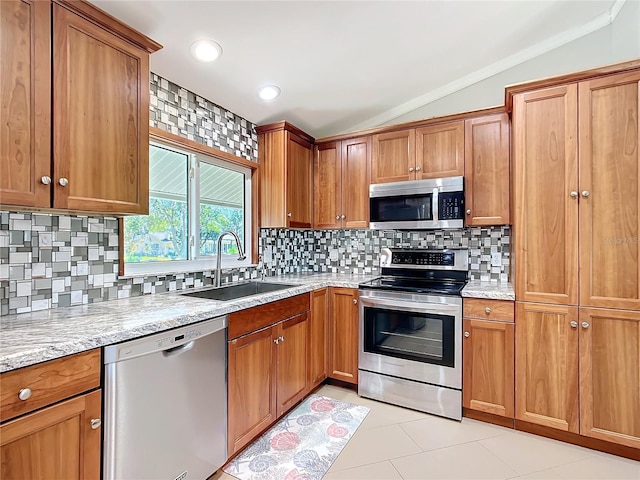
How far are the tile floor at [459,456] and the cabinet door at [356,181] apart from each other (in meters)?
1.65

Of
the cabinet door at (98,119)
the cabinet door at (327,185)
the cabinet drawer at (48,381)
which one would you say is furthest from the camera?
the cabinet door at (327,185)

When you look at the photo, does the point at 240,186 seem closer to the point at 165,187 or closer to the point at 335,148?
the point at 165,187

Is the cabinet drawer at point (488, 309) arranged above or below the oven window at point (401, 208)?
below

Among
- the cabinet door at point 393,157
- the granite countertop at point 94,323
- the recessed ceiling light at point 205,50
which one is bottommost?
the granite countertop at point 94,323

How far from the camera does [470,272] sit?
2.86 metres

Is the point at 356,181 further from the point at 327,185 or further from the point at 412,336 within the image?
the point at 412,336

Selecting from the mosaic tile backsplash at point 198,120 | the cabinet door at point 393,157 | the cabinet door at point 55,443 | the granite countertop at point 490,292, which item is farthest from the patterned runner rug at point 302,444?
the mosaic tile backsplash at point 198,120

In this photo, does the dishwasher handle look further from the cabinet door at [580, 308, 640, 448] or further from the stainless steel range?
the cabinet door at [580, 308, 640, 448]

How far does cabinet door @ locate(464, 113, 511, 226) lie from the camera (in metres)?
2.49

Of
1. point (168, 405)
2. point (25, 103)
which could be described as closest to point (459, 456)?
point (168, 405)

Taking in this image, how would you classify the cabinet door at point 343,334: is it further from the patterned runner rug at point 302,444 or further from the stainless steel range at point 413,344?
the patterned runner rug at point 302,444

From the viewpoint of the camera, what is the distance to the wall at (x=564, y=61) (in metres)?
2.25

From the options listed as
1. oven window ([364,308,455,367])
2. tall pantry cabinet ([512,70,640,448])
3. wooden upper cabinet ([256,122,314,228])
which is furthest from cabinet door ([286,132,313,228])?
tall pantry cabinet ([512,70,640,448])

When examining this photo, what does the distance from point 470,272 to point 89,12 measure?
301 cm
